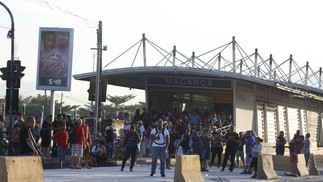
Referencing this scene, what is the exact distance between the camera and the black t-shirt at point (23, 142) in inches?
623

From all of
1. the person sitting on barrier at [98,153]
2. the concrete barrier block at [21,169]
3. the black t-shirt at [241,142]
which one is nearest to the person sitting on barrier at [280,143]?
the black t-shirt at [241,142]

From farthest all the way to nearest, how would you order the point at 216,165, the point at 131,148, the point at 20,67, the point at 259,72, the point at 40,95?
the point at 40,95
the point at 259,72
the point at 216,165
the point at 20,67
the point at 131,148

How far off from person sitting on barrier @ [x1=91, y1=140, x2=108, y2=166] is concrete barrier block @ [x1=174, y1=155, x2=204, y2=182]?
6252 mm

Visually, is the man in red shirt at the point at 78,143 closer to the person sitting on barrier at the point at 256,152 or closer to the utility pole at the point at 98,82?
the utility pole at the point at 98,82

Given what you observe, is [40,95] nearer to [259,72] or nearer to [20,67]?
[259,72]

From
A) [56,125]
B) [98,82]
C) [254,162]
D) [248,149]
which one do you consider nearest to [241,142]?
[248,149]

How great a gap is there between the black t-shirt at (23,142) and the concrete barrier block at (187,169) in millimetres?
4756

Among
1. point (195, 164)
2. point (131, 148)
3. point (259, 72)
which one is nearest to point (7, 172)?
point (195, 164)

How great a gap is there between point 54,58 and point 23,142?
52.3ft

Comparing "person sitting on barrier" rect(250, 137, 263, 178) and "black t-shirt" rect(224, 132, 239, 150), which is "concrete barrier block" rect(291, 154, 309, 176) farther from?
"black t-shirt" rect(224, 132, 239, 150)

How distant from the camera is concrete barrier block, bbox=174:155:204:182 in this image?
19484mm

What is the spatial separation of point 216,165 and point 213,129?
315cm

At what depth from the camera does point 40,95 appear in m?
97.6

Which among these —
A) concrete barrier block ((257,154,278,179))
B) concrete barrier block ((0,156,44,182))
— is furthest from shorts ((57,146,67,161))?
concrete barrier block ((0,156,44,182))
